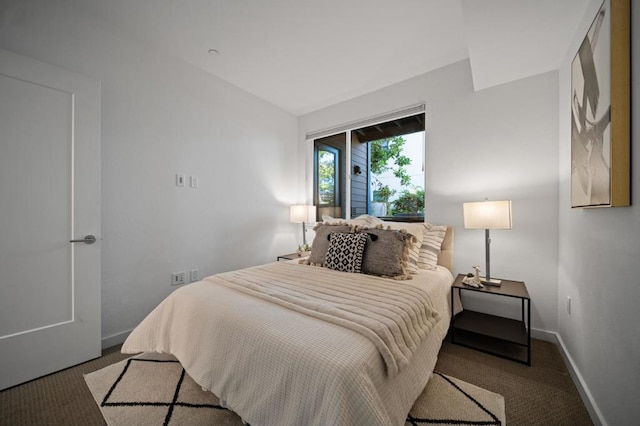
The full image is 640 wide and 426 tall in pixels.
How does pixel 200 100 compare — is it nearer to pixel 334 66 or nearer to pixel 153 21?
pixel 153 21

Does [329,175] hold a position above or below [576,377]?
above

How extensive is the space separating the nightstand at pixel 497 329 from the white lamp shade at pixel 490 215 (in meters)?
0.50

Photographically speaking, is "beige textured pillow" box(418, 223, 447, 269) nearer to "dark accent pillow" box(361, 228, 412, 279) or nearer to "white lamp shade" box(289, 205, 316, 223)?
"dark accent pillow" box(361, 228, 412, 279)

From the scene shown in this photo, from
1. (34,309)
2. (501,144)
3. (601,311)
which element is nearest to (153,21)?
(34,309)

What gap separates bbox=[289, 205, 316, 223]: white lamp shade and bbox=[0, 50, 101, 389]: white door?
211 centimetres

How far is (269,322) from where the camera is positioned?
4.11 ft

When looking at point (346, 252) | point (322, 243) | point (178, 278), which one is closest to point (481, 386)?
point (346, 252)

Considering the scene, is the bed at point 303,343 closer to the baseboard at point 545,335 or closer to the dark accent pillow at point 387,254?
the dark accent pillow at point 387,254

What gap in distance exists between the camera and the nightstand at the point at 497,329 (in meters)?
1.92

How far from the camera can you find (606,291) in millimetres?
1258

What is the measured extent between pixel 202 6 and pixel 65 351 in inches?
107

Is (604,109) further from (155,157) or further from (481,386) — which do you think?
(155,157)

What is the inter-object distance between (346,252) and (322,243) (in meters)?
0.35

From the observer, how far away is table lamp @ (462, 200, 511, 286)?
6.75ft
